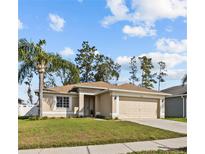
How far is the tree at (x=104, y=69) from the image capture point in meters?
38.6

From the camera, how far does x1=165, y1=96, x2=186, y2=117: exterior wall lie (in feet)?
83.4

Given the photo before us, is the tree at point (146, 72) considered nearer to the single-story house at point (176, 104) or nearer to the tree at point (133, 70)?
the tree at point (133, 70)

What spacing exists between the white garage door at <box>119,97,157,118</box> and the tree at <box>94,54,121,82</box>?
16680mm

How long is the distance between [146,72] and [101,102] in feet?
59.3

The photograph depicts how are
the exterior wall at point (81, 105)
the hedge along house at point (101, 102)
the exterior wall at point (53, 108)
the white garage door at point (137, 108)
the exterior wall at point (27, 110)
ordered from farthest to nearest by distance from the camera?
the exterior wall at point (27, 110), the exterior wall at point (81, 105), the exterior wall at point (53, 108), the white garage door at point (137, 108), the hedge along house at point (101, 102)

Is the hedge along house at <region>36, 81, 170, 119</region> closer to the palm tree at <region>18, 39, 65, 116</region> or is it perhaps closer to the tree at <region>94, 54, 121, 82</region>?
the palm tree at <region>18, 39, 65, 116</region>

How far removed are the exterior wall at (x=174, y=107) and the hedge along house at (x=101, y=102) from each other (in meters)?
3.39

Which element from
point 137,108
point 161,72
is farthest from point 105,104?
point 161,72

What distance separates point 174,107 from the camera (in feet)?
86.7

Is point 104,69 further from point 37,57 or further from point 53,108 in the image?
point 37,57

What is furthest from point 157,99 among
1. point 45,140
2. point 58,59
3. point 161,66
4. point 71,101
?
point 161,66

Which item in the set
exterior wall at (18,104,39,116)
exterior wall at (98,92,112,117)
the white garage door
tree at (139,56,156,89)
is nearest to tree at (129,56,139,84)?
tree at (139,56,156,89)

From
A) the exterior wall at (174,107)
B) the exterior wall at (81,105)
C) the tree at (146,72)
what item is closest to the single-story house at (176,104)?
the exterior wall at (174,107)
